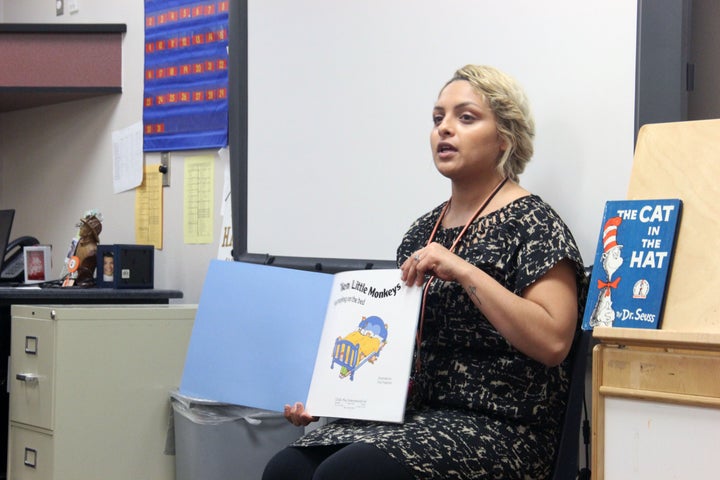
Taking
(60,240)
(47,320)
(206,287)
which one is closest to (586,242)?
(206,287)

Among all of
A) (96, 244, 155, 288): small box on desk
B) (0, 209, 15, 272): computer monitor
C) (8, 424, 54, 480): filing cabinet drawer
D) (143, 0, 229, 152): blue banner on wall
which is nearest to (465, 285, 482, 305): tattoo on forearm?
(8, 424, 54, 480): filing cabinet drawer

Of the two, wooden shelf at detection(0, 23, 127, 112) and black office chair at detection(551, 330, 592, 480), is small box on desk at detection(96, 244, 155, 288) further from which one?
black office chair at detection(551, 330, 592, 480)

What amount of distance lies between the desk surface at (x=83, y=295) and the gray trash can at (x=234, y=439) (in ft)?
2.44

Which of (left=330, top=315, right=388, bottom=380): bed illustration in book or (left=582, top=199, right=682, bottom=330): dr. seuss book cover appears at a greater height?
(left=582, top=199, right=682, bottom=330): dr. seuss book cover

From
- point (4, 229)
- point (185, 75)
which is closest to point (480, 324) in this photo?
point (185, 75)

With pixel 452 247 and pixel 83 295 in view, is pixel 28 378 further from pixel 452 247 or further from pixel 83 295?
pixel 452 247

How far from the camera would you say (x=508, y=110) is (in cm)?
185

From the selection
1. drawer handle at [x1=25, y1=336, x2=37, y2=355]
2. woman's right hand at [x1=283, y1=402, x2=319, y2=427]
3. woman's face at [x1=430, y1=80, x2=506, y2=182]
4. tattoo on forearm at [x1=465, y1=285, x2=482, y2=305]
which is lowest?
woman's right hand at [x1=283, y1=402, x2=319, y2=427]

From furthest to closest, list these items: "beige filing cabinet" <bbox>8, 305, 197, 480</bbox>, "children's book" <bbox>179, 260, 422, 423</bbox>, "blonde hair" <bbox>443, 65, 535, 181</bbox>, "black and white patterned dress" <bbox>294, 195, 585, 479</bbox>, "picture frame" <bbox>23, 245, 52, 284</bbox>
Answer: "picture frame" <bbox>23, 245, 52, 284</bbox>, "beige filing cabinet" <bbox>8, 305, 197, 480</bbox>, "blonde hair" <bbox>443, 65, 535, 181</bbox>, "children's book" <bbox>179, 260, 422, 423</bbox>, "black and white patterned dress" <bbox>294, 195, 585, 479</bbox>

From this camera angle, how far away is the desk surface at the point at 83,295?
3049mm

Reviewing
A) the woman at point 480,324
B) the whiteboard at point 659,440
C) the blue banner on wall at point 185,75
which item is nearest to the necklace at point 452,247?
the woman at point 480,324

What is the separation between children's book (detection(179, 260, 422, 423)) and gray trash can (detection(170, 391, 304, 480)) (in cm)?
40

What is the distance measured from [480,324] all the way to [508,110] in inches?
16.0

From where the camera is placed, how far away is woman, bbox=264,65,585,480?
1.63 metres
